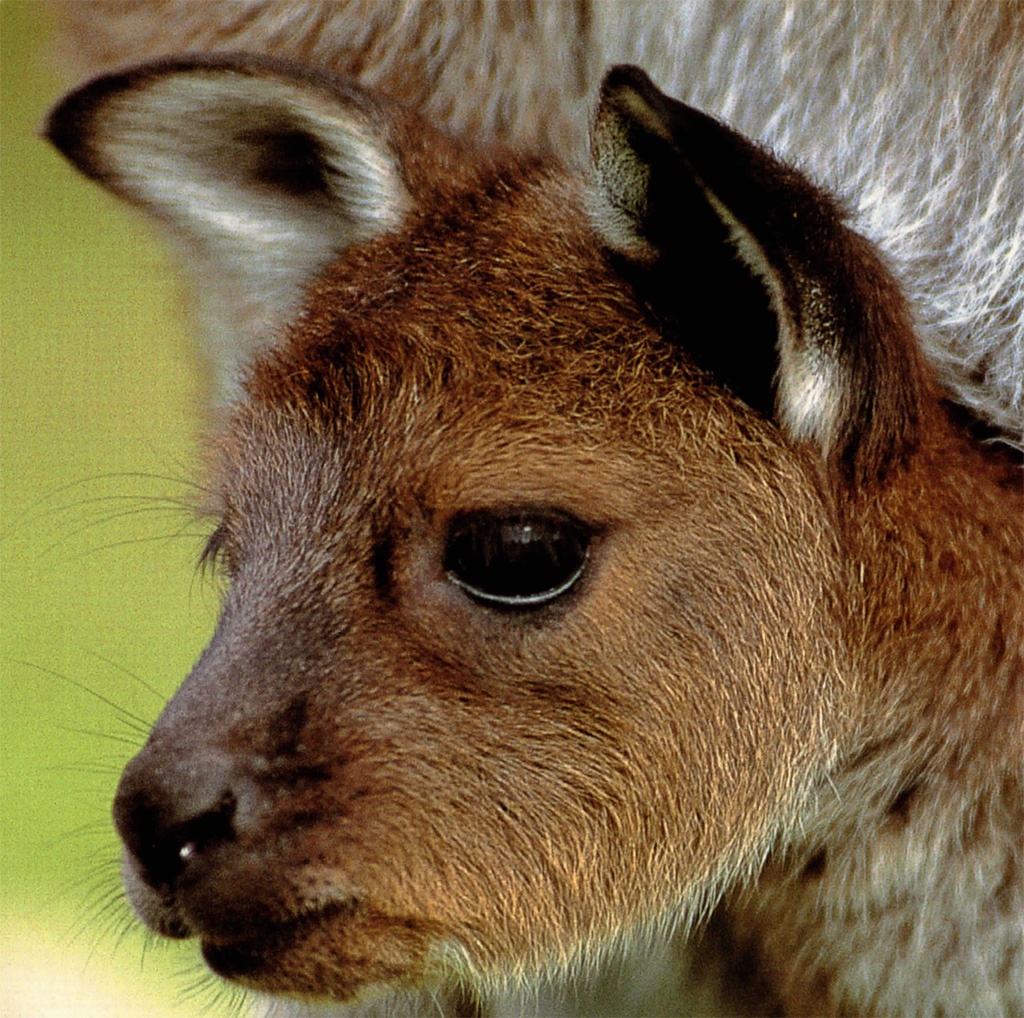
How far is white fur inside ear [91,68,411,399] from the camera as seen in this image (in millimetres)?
2311

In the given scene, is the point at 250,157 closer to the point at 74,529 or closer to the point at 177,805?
the point at 177,805

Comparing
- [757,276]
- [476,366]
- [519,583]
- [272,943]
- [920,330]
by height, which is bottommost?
[272,943]

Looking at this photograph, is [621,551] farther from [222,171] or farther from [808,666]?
[222,171]

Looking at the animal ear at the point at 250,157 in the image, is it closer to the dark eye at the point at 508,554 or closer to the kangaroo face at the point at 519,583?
the kangaroo face at the point at 519,583

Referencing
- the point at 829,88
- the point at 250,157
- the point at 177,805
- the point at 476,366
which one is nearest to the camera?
the point at 177,805

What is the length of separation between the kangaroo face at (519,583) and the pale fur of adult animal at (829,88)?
33cm

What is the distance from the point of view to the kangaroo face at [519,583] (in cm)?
204

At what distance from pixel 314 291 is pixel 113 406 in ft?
12.0

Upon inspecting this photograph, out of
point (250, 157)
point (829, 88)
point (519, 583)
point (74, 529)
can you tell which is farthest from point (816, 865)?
point (74, 529)

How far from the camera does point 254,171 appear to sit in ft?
8.22

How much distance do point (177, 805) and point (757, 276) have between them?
34.2 inches

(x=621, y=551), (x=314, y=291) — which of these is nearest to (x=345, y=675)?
(x=621, y=551)

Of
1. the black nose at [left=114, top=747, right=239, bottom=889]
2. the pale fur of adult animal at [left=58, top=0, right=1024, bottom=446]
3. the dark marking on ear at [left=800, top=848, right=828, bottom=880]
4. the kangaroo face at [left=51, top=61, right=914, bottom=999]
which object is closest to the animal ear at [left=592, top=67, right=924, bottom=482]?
the kangaroo face at [left=51, top=61, right=914, bottom=999]

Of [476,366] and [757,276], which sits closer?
[757,276]
